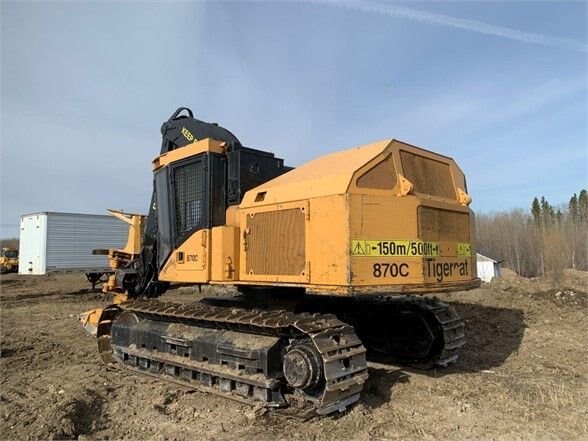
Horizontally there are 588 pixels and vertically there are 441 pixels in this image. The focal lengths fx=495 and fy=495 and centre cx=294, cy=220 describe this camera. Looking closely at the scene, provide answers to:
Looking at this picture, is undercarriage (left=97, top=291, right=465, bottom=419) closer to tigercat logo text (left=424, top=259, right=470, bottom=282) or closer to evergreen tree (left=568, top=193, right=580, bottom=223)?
tigercat logo text (left=424, top=259, right=470, bottom=282)

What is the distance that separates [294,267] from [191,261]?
1951 mm

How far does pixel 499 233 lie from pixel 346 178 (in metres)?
49.4

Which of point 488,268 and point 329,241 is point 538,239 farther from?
point 329,241

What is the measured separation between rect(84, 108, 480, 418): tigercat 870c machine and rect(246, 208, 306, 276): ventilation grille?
0.05 feet

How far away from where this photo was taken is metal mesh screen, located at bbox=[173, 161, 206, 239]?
7074 millimetres

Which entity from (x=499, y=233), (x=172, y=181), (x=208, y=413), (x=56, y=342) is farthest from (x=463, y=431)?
(x=499, y=233)

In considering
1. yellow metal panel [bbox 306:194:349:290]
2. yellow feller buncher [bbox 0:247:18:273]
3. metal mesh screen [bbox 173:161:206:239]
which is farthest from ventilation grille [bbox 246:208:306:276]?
yellow feller buncher [bbox 0:247:18:273]

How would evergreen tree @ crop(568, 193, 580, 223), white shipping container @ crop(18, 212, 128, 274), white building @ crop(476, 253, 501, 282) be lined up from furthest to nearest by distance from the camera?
evergreen tree @ crop(568, 193, 580, 223) < white building @ crop(476, 253, 501, 282) < white shipping container @ crop(18, 212, 128, 274)

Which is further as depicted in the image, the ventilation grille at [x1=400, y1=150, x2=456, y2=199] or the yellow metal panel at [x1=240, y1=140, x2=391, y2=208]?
the ventilation grille at [x1=400, y1=150, x2=456, y2=199]

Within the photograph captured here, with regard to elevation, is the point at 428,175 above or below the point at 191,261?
above

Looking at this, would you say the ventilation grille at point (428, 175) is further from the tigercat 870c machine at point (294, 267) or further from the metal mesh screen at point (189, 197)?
the metal mesh screen at point (189, 197)

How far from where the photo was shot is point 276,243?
235 inches

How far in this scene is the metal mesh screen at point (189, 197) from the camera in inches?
279

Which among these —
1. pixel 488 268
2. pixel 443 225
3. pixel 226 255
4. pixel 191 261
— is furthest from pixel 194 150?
pixel 488 268
